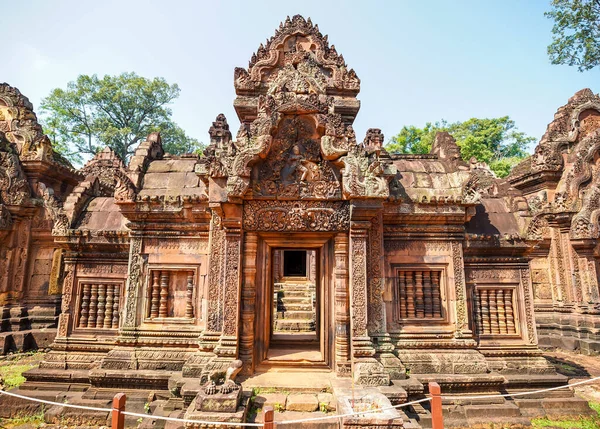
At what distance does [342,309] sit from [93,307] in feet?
17.7

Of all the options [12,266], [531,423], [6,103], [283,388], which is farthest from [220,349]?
[6,103]

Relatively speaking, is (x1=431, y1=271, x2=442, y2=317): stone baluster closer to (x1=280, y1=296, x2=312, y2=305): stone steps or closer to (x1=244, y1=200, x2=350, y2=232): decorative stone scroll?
(x1=244, y1=200, x2=350, y2=232): decorative stone scroll

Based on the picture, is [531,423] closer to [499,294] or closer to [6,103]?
[499,294]

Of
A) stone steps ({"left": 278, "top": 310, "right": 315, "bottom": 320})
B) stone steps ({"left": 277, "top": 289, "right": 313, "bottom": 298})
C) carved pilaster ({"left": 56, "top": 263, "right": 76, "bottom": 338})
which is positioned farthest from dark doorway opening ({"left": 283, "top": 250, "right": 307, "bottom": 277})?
carved pilaster ({"left": 56, "top": 263, "right": 76, "bottom": 338})

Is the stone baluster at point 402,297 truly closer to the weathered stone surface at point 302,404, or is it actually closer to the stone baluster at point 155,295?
the weathered stone surface at point 302,404

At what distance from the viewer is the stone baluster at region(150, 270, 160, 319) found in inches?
274

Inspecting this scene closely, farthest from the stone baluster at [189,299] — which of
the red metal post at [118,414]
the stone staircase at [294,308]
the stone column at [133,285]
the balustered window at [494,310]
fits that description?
the balustered window at [494,310]

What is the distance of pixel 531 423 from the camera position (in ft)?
20.0

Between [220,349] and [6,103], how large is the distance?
42.2ft

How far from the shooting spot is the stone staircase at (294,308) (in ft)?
39.2

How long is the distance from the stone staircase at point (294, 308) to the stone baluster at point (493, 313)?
6144mm

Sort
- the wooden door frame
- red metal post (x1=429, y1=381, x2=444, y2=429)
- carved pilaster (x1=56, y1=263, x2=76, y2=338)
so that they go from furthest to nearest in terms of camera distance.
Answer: carved pilaster (x1=56, y1=263, x2=76, y2=338) → the wooden door frame → red metal post (x1=429, y1=381, x2=444, y2=429)

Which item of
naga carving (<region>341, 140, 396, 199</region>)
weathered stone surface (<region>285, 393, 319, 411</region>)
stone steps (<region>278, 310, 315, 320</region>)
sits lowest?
weathered stone surface (<region>285, 393, 319, 411</region>)

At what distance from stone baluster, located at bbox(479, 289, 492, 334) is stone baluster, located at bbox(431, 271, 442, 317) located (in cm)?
106
